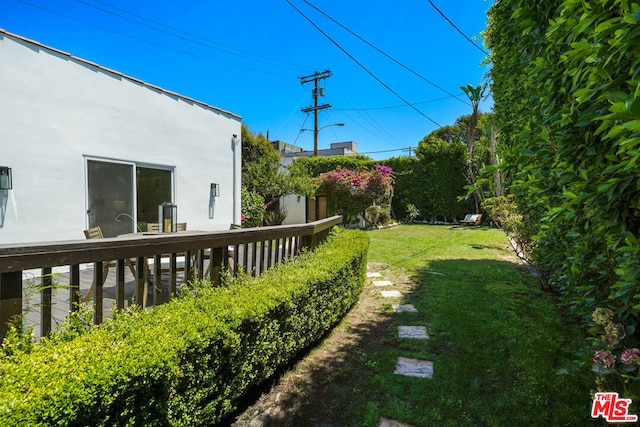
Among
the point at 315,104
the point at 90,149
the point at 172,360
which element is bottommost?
the point at 172,360

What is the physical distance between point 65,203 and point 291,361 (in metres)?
4.79

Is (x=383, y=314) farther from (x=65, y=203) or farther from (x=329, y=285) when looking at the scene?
(x=65, y=203)

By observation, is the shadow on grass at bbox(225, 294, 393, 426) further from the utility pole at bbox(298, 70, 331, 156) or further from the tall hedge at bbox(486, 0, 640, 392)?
the utility pole at bbox(298, 70, 331, 156)

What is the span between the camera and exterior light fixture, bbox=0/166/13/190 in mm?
4547

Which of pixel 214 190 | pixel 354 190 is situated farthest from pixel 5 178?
pixel 354 190

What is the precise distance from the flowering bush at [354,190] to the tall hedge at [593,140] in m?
10.3

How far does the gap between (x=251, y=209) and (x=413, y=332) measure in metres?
7.87

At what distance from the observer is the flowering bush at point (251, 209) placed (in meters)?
10.3

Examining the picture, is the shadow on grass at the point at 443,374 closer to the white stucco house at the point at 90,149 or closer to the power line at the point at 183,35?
the white stucco house at the point at 90,149

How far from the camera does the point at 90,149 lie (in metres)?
5.54

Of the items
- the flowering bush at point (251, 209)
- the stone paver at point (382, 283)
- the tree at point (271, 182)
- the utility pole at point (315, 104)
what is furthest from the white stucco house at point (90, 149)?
the utility pole at point (315, 104)

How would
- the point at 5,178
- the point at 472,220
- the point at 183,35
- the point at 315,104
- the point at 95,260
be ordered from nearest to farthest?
the point at 95,260
the point at 5,178
the point at 183,35
the point at 472,220
the point at 315,104

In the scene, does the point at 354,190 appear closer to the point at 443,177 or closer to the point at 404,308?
the point at 443,177

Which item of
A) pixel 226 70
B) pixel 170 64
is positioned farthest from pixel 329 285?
pixel 226 70
